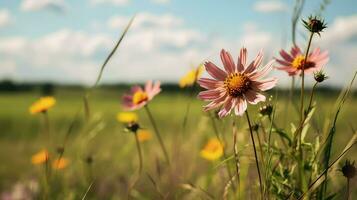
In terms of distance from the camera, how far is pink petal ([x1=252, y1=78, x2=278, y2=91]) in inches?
33.7

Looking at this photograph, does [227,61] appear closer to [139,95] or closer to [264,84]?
[264,84]

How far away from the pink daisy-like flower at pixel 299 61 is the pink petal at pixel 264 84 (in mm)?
131

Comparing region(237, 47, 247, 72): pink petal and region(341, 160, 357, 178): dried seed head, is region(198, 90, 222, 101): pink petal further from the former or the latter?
region(341, 160, 357, 178): dried seed head

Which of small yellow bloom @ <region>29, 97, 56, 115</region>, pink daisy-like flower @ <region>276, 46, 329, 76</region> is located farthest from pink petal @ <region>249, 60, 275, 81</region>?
small yellow bloom @ <region>29, 97, 56, 115</region>

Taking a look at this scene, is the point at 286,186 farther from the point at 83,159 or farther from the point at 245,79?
the point at 83,159

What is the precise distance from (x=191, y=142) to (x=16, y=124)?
8.95 m

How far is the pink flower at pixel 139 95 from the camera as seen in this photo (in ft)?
4.65

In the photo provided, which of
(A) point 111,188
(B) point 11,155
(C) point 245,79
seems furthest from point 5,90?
(C) point 245,79

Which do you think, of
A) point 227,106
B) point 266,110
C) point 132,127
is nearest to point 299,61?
point 266,110

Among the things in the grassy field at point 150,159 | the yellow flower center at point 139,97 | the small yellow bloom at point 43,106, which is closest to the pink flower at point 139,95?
the yellow flower center at point 139,97

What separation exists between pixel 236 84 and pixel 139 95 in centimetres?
61

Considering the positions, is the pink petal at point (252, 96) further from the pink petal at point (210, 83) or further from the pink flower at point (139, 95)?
the pink flower at point (139, 95)

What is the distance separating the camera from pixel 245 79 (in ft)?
3.06

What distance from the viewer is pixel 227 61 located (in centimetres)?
96
